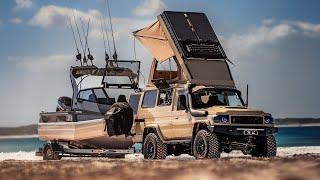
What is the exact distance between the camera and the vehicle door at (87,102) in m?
24.3

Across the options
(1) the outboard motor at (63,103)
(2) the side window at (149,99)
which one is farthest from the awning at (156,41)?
(1) the outboard motor at (63,103)

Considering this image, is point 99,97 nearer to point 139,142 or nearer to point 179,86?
point 139,142

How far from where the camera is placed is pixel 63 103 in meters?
25.9

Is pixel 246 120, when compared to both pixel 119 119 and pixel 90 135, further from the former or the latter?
pixel 90 135

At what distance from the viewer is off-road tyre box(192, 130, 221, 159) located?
18.9 metres

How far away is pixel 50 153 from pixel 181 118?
7.53m

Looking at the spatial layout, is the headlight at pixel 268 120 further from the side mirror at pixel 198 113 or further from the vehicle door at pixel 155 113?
the vehicle door at pixel 155 113

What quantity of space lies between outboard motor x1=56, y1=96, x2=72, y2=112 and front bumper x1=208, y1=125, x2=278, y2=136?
26.5 ft

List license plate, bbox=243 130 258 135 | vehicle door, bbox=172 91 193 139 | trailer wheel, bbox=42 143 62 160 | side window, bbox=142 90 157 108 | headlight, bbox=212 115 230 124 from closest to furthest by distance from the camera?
1. headlight, bbox=212 115 230 124
2. license plate, bbox=243 130 258 135
3. vehicle door, bbox=172 91 193 139
4. side window, bbox=142 90 157 108
5. trailer wheel, bbox=42 143 62 160

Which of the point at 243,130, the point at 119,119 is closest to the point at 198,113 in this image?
the point at 243,130

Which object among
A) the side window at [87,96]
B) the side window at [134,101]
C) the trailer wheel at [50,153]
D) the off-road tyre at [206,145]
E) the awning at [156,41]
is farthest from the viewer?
the trailer wheel at [50,153]

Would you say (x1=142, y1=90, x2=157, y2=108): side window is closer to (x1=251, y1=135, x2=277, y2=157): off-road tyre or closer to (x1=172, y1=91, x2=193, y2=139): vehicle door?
(x1=172, y1=91, x2=193, y2=139): vehicle door

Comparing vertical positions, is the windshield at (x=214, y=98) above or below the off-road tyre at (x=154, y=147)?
above

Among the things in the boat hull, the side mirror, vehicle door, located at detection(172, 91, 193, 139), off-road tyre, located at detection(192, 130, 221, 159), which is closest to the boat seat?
the boat hull
